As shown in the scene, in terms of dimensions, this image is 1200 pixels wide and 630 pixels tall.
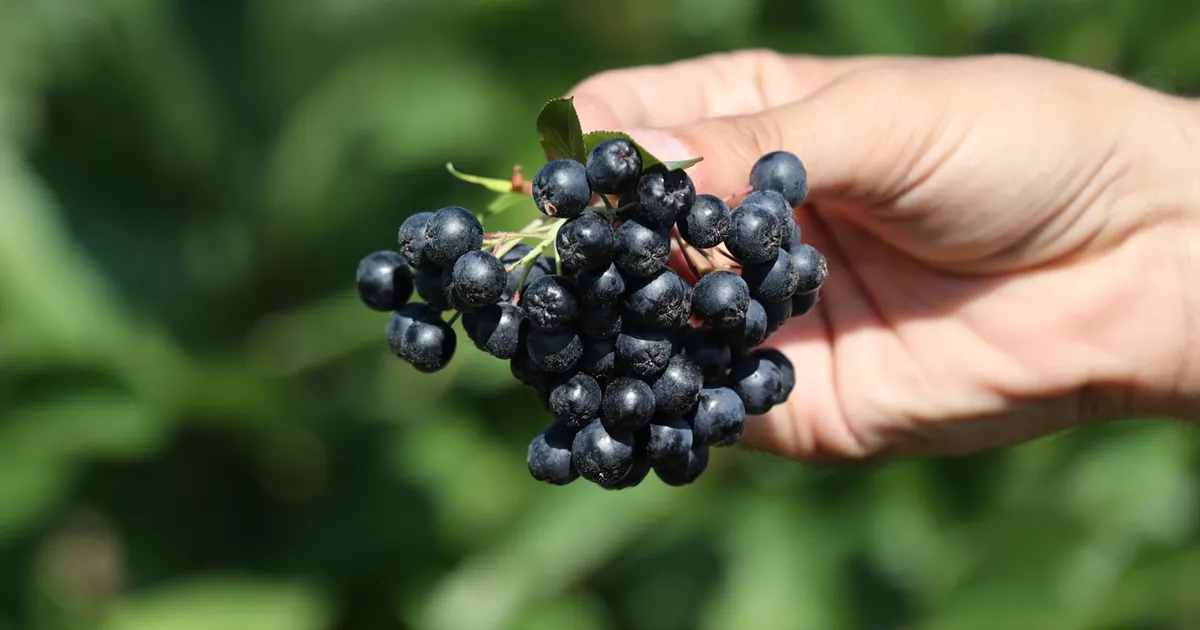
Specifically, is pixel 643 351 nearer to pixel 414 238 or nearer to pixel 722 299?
pixel 722 299

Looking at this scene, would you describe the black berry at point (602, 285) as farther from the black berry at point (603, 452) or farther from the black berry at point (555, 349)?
the black berry at point (603, 452)

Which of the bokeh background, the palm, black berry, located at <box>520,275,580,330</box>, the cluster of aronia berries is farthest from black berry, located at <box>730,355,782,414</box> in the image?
the bokeh background

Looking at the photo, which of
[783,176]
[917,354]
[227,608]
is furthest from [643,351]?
[227,608]

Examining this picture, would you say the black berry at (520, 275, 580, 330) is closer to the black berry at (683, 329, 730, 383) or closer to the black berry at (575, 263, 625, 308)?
the black berry at (575, 263, 625, 308)

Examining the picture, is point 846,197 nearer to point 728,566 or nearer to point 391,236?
point 728,566

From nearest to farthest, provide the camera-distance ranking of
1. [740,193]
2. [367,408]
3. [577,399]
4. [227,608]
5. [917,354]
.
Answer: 1. [577,399]
2. [740,193]
3. [917,354]
4. [227,608]
5. [367,408]

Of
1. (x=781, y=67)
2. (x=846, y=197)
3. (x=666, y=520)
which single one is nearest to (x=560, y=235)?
(x=846, y=197)
